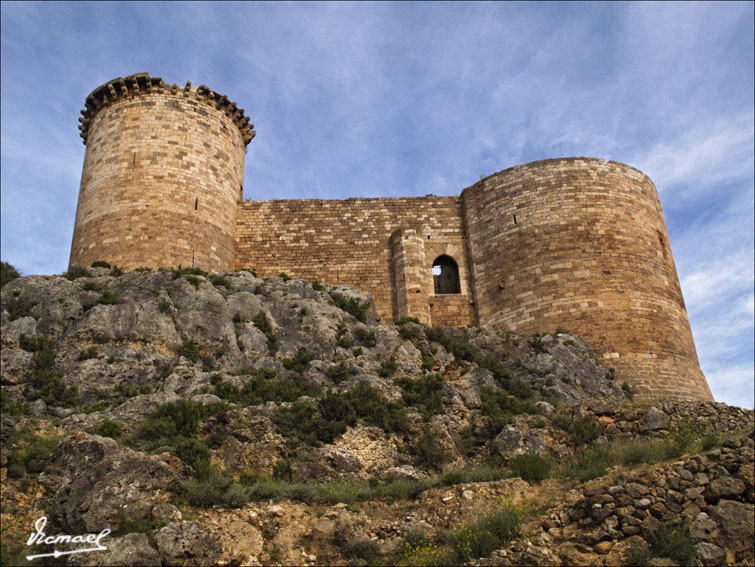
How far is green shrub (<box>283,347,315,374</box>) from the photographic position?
45.1 ft

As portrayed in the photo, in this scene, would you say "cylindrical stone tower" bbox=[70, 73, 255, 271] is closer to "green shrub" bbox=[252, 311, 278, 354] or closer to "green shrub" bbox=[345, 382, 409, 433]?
"green shrub" bbox=[252, 311, 278, 354]

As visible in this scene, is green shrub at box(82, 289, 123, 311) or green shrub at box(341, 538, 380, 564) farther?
green shrub at box(82, 289, 123, 311)

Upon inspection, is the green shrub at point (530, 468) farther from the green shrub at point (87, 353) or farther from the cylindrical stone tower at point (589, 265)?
the green shrub at point (87, 353)

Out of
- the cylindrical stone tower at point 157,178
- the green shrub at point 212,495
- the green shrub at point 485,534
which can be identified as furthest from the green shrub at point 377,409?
the cylindrical stone tower at point 157,178

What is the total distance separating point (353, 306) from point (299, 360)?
8.95ft

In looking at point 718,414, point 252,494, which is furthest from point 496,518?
point 718,414

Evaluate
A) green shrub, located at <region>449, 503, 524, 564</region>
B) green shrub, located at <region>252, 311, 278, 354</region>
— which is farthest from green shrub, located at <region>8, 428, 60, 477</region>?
green shrub, located at <region>449, 503, 524, 564</region>

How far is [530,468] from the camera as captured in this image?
904 cm

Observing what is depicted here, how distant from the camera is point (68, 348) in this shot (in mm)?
12992

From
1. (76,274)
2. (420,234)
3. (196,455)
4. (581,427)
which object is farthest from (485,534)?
(420,234)

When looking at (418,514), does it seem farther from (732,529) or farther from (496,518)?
(732,529)

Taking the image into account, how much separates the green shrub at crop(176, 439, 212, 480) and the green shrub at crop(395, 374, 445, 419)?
408 centimetres

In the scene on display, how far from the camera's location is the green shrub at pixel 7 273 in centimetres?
1481

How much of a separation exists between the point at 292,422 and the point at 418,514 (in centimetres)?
370
